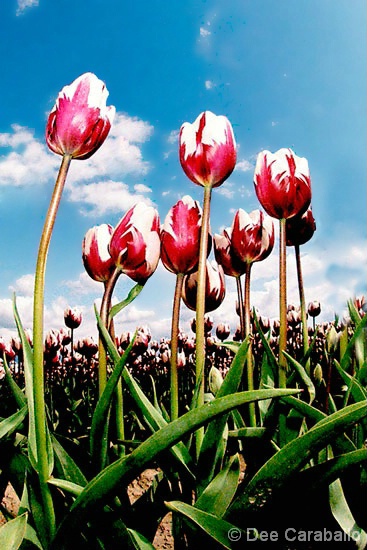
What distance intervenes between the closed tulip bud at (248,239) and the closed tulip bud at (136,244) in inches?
16.0

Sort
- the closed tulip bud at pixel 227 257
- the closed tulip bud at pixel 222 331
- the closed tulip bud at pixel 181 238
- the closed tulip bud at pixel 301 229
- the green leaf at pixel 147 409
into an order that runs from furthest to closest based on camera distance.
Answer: the closed tulip bud at pixel 222 331 < the closed tulip bud at pixel 301 229 < the closed tulip bud at pixel 227 257 < the closed tulip bud at pixel 181 238 < the green leaf at pixel 147 409

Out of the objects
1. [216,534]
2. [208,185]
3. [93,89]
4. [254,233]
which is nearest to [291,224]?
[254,233]

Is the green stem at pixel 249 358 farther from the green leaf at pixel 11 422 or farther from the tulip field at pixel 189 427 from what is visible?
the green leaf at pixel 11 422

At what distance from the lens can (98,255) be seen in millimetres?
1562

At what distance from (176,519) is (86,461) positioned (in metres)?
0.40

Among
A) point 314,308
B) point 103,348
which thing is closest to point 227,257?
point 103,348

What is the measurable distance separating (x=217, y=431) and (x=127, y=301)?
557 mm

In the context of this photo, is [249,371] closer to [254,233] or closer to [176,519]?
[254,233]

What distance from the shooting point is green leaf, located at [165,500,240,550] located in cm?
87

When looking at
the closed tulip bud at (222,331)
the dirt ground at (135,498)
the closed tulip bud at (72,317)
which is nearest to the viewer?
the dirt ground at (135,498)

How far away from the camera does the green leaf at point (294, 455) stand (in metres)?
0.82

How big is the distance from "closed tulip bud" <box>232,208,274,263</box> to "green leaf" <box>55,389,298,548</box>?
0.96 meters

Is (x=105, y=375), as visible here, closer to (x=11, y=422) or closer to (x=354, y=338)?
(x=11, y=422)

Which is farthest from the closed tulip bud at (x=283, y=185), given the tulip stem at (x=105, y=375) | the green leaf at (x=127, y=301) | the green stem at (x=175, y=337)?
the tulip stem at (x=105, y=375)
